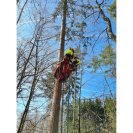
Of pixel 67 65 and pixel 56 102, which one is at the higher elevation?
pixel 67 65

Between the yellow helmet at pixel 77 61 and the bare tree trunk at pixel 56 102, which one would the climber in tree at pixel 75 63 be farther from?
the bare tree trunk at pixel 56 102

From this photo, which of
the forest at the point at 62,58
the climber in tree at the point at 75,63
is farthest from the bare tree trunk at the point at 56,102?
the climber in tree at the point at 75,63

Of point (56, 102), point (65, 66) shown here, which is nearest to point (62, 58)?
point (65, 66)

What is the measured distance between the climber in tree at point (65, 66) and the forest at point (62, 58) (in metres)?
0.08

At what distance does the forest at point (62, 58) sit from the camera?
504 cm

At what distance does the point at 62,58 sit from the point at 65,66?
163 millimetres

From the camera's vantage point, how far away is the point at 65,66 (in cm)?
485

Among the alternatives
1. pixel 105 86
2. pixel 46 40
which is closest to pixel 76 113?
pixel 105 86

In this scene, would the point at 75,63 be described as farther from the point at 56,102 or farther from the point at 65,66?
the point at 56,102

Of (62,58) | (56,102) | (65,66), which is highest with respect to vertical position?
(62,58)

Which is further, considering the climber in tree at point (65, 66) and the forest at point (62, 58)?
the forest at point (62, 58)

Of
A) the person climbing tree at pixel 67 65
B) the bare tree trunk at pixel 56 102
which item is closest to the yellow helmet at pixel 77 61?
the person climbing tree at pixel 67 65
